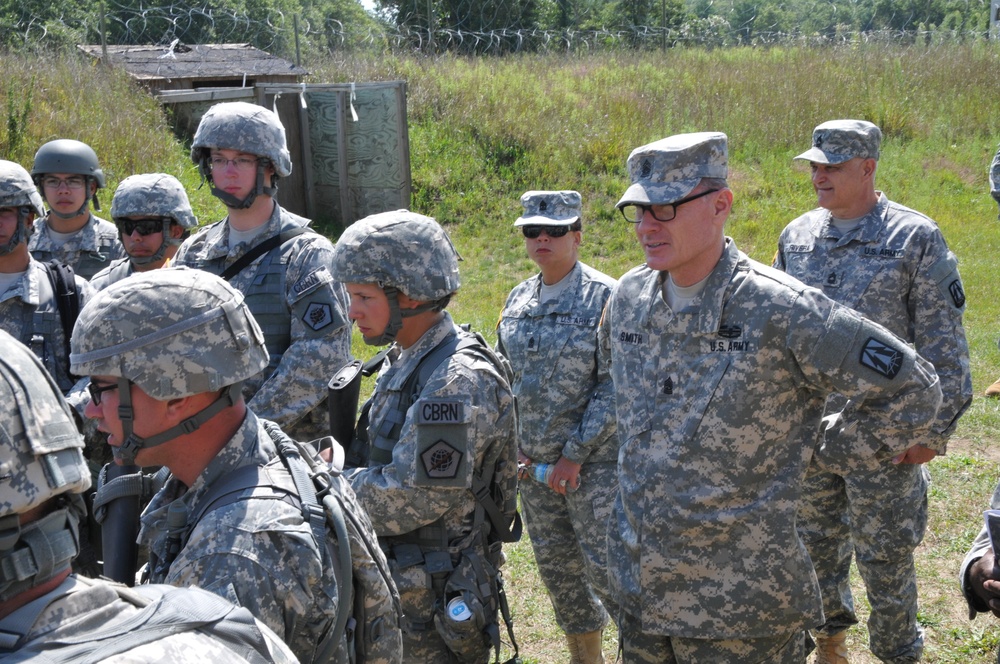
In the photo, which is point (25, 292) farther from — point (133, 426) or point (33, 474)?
point (33, 474)

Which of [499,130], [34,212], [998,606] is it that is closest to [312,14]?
[499,130]

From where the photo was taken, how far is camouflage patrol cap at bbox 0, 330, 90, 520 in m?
1.57

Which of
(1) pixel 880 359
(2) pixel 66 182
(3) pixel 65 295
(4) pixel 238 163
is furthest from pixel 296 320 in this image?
(2) pixel 66 182

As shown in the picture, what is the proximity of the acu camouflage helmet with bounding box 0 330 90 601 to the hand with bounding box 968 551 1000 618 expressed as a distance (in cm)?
235

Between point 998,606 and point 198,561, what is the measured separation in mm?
2122

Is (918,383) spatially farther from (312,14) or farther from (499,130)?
(312,14)

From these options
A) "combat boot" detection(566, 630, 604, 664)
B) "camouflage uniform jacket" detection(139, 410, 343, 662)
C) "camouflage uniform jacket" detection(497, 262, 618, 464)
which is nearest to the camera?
"camouflage uniform jacket" detection(139, 410, 343, 662)

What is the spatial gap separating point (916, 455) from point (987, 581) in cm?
180

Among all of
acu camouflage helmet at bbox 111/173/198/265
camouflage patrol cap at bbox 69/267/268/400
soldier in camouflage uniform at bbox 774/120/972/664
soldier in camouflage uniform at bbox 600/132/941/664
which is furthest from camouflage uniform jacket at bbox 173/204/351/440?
soldier in camouflage uniform at bbox 774/120/972/664

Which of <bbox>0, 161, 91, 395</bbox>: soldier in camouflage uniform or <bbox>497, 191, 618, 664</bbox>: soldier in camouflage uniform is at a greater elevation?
<bbox>0, 161, 91, 395</bbox>: soldier in camouflage uniform

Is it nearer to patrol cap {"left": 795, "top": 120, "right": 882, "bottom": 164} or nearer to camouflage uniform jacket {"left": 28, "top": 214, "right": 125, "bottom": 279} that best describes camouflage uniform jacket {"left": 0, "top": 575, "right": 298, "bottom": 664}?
patrol cap {"left": 795, "top": 120, "right": 882, "bottom": 164}

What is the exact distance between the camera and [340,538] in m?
2.27

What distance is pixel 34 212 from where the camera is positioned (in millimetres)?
4930

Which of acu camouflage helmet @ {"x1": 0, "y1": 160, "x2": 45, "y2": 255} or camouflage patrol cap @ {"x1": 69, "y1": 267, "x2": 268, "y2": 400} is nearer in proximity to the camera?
camouflage patrol cap @ {"x1": 69, "y1": 267, "x2": 268, "y2": 400}
